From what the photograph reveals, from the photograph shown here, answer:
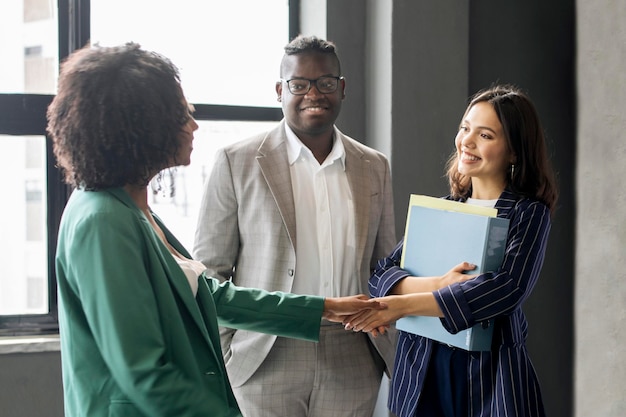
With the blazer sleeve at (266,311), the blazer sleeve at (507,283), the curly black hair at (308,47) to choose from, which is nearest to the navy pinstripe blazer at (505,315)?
the blazer sleeve at (507,283)

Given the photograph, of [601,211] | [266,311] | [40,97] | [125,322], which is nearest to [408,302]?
[266,311]

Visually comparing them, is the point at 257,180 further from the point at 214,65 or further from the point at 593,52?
the point at 593,52

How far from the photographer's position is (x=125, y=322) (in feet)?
3.80

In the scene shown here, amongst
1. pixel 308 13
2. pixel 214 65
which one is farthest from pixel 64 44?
pixel 308 13

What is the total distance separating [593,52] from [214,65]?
1580mm

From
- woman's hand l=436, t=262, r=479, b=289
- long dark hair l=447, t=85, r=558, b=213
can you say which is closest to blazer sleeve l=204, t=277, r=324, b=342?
woman's hand l=436, t=262, r=479, b=289

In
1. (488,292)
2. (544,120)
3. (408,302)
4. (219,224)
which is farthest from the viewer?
(544,120)

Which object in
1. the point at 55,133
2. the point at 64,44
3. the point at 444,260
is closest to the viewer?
the point at 55,133

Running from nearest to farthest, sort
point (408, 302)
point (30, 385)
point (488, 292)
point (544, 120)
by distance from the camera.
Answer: point (488, 292) → point (408, 302) → point (30, 385) → point (544, 120)

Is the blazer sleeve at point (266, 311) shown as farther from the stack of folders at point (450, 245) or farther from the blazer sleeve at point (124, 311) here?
the blazer sleeve at point (124, 311)

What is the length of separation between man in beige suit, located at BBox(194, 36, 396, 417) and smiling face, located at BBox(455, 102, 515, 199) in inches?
18.8

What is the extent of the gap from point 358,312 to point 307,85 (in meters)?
0.75

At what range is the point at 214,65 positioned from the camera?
3.13m

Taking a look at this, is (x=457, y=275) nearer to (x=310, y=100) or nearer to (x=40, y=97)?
(x=310, y=100)
